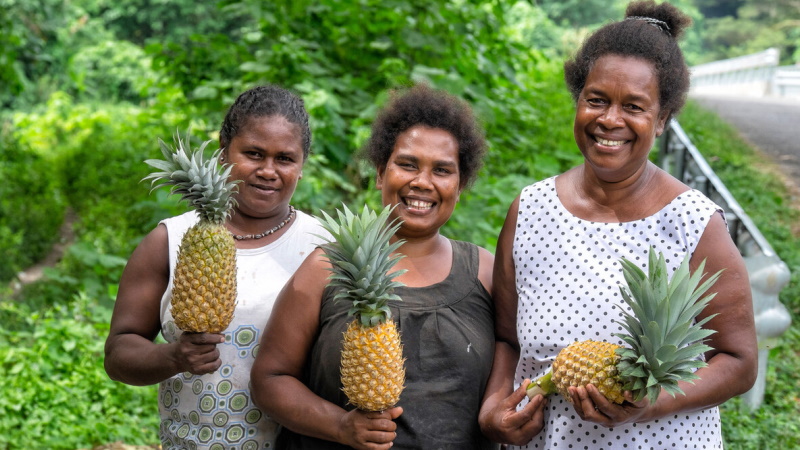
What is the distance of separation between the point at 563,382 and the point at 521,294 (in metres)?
0.65

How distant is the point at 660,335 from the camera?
2.78 metres

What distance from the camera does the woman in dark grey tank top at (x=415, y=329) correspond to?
11.1 feet

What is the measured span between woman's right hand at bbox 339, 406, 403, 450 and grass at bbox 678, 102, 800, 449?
380 cm

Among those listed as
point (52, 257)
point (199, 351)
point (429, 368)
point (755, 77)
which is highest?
point (199, 351)

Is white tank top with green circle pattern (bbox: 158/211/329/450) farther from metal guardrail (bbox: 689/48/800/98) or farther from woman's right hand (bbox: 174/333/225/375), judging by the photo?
metal guardrail (bbox: 689/48/800/98)

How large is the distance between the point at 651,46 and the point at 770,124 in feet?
70.4

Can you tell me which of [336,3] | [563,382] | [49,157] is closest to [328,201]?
[336,3]

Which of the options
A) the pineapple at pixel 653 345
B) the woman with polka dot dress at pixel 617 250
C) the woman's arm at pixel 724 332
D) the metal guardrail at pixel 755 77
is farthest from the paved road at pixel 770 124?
the pineapple at pixel 653 345

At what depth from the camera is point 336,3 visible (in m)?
9.07

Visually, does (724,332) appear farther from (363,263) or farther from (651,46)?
(363,263)

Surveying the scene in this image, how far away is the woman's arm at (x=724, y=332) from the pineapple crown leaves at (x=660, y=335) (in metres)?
0.29

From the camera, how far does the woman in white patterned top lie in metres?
3.63

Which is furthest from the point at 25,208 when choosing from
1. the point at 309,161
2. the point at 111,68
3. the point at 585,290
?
the point at 111,68

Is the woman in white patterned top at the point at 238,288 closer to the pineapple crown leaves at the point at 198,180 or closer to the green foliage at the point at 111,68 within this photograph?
the pineapple crown leaves at the point at 198,180
